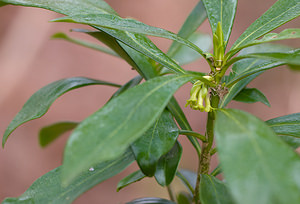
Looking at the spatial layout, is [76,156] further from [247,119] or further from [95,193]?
[95,193]

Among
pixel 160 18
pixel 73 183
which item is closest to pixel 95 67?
pixel 160 18

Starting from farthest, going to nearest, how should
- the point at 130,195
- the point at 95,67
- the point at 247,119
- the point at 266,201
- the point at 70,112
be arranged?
the point at 95,67 < the point at 70,112 < the point at 130,195 < the point at 247,119 < the point at 266,201

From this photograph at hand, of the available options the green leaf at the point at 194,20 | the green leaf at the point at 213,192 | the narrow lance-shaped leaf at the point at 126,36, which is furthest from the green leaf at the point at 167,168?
the green leaf at the point at 194,20

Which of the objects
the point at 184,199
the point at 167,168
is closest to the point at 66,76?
the point at 184,199

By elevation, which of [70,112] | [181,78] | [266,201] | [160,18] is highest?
[160,18]

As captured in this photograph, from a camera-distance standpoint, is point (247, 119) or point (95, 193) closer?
point (247, 119)

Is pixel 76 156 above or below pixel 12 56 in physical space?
below
